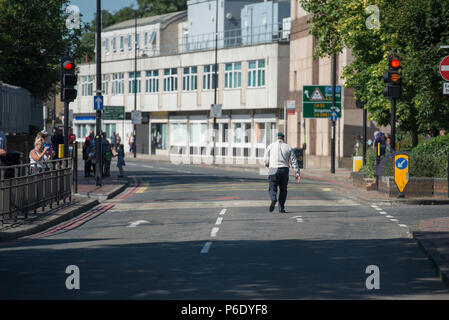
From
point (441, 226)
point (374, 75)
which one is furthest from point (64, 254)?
point (374, 75)

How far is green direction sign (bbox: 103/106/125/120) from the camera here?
7706cm

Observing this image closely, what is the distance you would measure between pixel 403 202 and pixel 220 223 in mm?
7152

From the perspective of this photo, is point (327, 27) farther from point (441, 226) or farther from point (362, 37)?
point (441, 226)

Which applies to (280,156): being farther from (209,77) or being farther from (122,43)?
(122,43)

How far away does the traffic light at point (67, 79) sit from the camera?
24969mm

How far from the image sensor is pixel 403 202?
2370 centimetres

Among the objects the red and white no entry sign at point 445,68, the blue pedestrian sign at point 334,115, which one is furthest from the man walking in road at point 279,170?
the blue pedestrian sign at point 334,115

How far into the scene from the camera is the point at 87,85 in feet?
295

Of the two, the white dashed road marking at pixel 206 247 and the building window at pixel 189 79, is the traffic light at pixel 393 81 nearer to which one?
the white dashed road marking at pixel 206 247

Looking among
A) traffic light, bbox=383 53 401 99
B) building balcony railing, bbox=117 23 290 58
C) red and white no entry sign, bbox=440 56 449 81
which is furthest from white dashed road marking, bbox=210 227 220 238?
building balcony railing, bbox=117 23 290 58

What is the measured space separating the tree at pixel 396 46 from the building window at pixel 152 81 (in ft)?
132

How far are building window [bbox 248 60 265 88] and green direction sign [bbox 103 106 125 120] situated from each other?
16.1 metres

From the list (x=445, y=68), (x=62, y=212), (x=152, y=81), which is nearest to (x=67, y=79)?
(x=62, y=212)

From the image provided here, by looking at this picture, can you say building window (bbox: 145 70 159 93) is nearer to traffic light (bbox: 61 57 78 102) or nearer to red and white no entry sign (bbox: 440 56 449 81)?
traffic light (bbox: 61 57 78 102)
